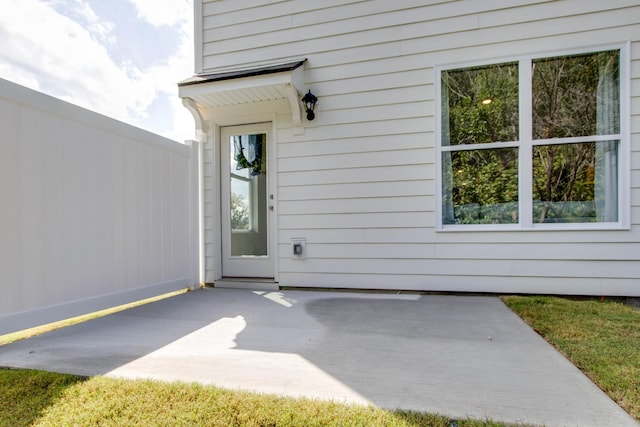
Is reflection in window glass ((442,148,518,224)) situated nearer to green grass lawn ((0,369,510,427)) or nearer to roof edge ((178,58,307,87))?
roof edge ((178,58,307,87))

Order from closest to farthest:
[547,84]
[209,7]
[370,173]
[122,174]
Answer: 1. [122,174]
2. [547,84]
3. [370,173]
4. [209,7]

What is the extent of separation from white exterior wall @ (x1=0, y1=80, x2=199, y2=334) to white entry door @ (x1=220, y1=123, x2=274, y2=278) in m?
0.74

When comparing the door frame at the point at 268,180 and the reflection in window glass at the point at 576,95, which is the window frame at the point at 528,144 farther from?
the door frame at the point at 268,180

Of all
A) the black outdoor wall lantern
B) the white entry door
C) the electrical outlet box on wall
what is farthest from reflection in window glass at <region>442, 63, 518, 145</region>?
the white entry door

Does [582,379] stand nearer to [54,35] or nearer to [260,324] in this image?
[260,324]

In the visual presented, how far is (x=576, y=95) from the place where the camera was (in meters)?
3.45

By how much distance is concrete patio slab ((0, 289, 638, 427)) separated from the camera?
1.49 metres

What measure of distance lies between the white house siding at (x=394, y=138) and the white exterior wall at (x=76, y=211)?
3.62 feet

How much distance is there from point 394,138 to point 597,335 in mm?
2551

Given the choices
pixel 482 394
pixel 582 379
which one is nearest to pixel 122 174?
pixel 482 394

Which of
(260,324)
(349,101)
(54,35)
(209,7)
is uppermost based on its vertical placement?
(54,35)

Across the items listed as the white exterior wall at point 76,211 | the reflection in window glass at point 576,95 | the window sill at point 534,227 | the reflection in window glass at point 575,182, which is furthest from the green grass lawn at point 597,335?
A: the white exterior wall at point 76,211

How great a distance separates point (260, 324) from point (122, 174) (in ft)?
6.52

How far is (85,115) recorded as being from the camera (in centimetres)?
280
